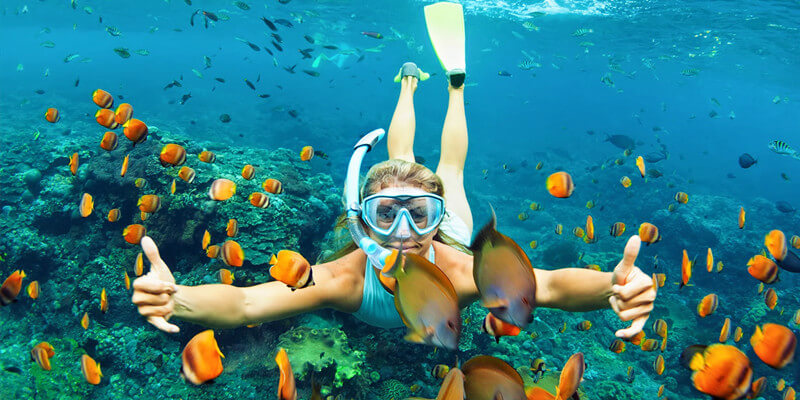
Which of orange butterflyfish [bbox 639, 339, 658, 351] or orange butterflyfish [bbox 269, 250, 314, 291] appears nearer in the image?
orange butterflyfish [bbox 269, 250, 314, 291]

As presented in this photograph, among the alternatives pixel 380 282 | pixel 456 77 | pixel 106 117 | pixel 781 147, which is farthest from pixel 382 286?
pixel 781 147

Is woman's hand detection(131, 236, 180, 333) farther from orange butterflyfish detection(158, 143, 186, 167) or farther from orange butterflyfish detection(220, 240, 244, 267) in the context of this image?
orange butterflyfish detection(158, 143, 186, 167)

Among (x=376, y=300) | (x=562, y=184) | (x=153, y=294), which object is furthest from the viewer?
(x=562, y=184)

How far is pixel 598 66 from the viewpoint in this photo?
179ft

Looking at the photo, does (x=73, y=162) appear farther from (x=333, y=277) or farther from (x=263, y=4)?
(x=263, y=4)

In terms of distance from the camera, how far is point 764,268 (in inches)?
154

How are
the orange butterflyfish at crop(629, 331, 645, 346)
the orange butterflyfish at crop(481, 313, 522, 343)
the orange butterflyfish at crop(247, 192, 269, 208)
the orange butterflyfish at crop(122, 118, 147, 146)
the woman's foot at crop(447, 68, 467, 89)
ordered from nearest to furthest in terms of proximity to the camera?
the orange butterflyfish at crop(629, 331, 645, 346)
the orange butterflyfish at crop(481, 313, 522, 343)
the orange butterflyfish at crop(122, 118, 147, 146)
the orange butterflyfish at crop(247, 192, 269, 208)
the woman's foot at crop(447, 68, 467, 89)

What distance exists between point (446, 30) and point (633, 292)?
6.35 meters

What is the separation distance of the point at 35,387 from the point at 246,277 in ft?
11.5

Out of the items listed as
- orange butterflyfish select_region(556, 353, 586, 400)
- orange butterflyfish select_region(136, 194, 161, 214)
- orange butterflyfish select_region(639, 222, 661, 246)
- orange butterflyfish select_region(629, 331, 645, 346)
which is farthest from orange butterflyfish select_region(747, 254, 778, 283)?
orange butterflyfish select_region(136, 194, 161, 214)

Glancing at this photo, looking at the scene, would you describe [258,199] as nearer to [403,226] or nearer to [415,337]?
[403,226]

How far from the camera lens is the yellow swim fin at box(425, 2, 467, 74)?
6.70 metres

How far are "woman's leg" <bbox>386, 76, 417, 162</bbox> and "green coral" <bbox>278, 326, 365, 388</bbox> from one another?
3087mm

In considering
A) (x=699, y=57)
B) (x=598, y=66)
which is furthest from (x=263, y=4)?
(x=598, y=66)
